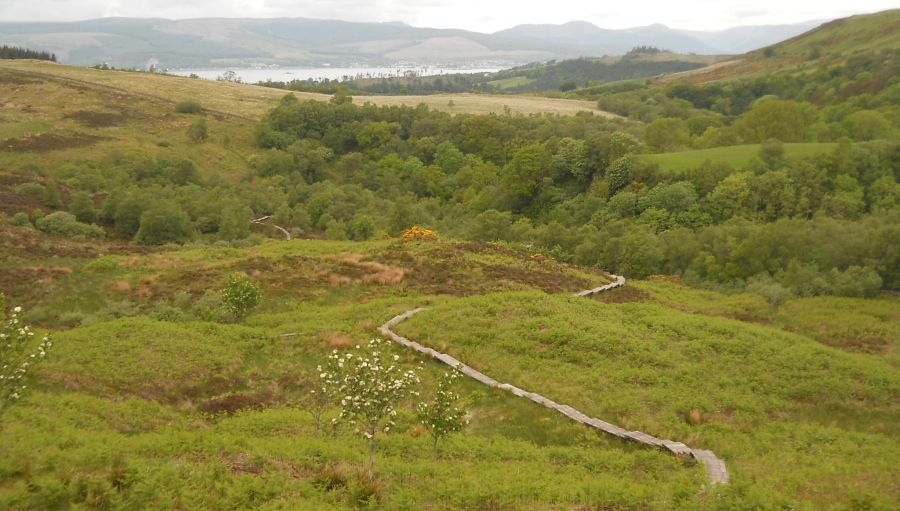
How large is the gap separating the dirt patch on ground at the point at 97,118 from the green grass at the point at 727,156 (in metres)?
78.4

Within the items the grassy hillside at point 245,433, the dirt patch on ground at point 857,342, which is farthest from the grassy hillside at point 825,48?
the grassy hillside at point 245,433

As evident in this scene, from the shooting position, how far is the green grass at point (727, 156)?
6131cm

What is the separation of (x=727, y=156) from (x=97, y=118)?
8977 cm

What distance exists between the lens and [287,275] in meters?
Result: 36.1

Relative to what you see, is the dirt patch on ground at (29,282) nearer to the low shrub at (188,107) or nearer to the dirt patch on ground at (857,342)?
the dirt patch on ground at (857,342)

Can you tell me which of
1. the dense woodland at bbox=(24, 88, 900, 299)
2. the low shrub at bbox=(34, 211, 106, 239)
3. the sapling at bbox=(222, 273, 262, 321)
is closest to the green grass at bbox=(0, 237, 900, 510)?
the sapling at bbox=(222, 273, 262, 321)

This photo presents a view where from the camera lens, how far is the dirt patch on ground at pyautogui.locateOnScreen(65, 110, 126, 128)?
302 ft

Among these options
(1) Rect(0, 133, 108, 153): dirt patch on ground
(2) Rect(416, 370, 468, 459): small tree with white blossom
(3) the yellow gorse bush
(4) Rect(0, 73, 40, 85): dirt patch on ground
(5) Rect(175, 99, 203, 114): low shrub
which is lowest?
(3) the yellow gorse bush

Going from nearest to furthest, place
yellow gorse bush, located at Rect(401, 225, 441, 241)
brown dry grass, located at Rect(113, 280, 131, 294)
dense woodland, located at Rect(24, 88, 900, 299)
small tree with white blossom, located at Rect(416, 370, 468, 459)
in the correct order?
small tree with white blossom, located at Rect(416, 370, 468, 459), brown dry grass, located at Rect(113, 280, 131, 294), dense woodland, located at Rect(24, 88, 900, 299), yellow gorse bush, located at Rect(401, 225, 441, 241)

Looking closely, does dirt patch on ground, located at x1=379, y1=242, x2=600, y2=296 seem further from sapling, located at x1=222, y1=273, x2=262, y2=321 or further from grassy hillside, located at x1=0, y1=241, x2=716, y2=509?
sapling, located at x1=222, y1=273, x2=262, y2=321

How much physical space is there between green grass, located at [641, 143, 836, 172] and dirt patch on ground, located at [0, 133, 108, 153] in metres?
73.2

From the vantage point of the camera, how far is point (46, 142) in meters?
80.5

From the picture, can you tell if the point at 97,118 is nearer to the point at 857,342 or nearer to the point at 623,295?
the point at 623,295

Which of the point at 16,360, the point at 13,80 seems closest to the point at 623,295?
the point at 16,360
